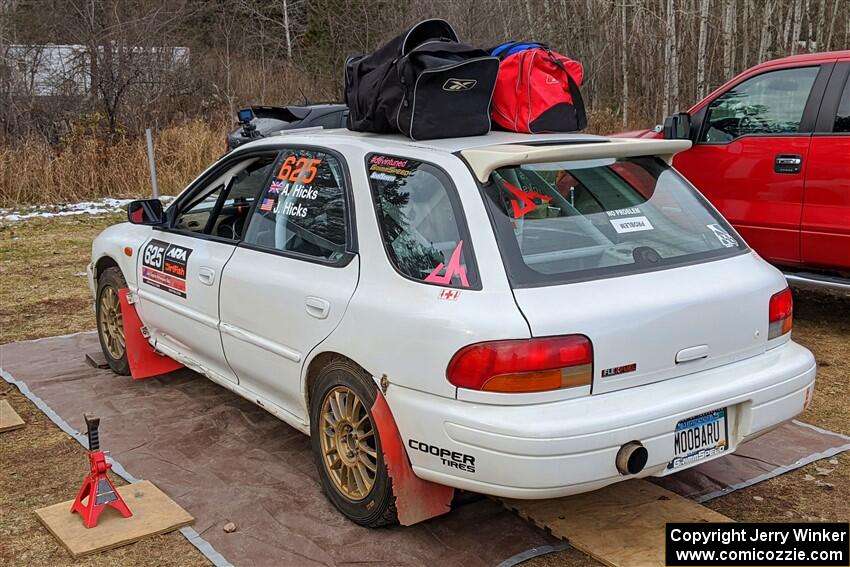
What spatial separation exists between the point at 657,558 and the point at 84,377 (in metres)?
4.14

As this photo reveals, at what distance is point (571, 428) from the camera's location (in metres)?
2.93

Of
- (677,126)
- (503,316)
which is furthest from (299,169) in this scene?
(677,126)

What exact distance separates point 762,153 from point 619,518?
4.07 meters

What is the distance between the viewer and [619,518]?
363cm

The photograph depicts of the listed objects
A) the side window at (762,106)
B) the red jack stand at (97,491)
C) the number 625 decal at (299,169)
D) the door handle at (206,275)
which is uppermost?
the side window at (762,106)

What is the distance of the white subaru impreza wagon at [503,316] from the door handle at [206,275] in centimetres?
18

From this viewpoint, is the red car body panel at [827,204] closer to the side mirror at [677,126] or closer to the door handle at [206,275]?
the side mirror at [677,126]

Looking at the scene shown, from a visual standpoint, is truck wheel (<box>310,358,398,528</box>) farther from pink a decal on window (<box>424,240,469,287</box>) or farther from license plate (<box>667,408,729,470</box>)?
license plate (<box>667,408,729,470</box>)

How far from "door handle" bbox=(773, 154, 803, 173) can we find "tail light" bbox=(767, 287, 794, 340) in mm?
3113

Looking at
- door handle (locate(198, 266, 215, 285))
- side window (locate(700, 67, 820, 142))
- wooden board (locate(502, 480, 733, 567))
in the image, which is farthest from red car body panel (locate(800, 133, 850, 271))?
door handle (locate(198, 266, 215, 285))

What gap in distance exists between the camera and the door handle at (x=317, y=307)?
3643 millimetres

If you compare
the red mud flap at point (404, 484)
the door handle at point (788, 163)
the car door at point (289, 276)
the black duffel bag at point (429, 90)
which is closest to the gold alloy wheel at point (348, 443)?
the red mud flap at point (404, 484)

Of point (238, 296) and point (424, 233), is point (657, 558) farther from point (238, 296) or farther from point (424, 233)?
point (238, 296)

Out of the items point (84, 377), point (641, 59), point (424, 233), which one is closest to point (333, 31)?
point (641, 59)
